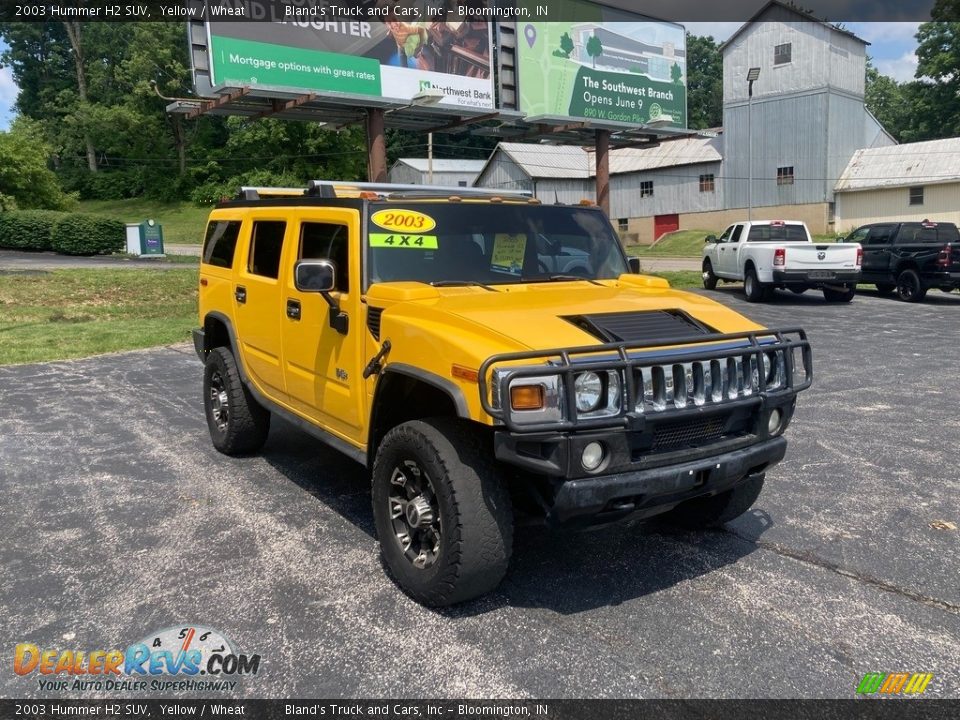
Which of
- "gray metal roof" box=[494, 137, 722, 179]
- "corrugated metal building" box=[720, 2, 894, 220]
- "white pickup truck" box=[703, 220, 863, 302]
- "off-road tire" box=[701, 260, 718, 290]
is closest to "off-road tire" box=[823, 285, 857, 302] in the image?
"white pickup truck" box=[703, 220, 863, 302]

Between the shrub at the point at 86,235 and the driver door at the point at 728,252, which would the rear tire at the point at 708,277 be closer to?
the driver door at the point at 728,252

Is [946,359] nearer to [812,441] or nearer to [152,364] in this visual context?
[812,441]

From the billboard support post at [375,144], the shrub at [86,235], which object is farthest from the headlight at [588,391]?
the shrub at [86,235]

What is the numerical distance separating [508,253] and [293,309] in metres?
1.43

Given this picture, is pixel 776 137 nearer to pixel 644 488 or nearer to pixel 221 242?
pixel 221 242

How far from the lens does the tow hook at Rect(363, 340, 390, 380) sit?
3.93 meters

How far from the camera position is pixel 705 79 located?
9550 cm

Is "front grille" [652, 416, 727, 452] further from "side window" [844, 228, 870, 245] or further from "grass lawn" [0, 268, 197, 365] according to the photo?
"side window" [844, 228, 870, 245]

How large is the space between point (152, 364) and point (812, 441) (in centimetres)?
859

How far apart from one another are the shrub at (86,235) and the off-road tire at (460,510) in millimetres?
30558

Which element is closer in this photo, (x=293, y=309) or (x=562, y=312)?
Answer: (x=562, y=312)

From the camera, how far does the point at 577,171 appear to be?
5212 centimetres

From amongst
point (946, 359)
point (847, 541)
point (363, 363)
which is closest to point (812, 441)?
point (847, 541)

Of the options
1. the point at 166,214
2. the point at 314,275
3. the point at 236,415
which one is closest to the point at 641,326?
the point at 314,275
